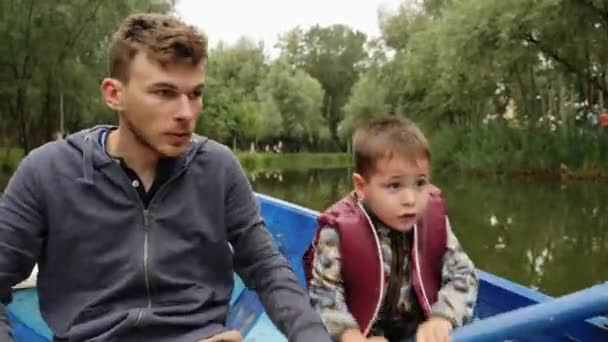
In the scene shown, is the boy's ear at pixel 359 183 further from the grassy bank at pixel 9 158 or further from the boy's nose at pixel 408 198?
the grassy bank at pixel 9 158

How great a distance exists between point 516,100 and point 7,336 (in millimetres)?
26308

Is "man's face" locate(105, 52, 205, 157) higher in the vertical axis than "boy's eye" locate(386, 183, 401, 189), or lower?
higher

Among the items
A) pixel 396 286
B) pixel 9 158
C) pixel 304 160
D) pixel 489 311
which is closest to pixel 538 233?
pixel 489 311

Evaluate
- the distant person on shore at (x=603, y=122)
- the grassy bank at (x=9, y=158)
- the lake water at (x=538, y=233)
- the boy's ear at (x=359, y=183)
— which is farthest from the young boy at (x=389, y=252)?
the grassy bank at (x=9, y=158)

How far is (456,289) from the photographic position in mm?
1678

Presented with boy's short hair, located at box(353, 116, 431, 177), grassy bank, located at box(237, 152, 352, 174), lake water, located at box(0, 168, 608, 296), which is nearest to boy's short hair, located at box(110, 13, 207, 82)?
boy's short hair, located at box(353, 116, 431, 177)

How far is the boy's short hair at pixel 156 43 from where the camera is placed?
1.46m

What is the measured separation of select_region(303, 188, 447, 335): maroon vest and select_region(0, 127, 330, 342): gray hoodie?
0.65 ft

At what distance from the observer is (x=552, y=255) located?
6.22m

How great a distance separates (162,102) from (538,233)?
6708 mm

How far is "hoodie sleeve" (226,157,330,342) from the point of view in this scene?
1456 millimetres

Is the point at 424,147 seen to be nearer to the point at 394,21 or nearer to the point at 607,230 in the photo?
the point at 607,230

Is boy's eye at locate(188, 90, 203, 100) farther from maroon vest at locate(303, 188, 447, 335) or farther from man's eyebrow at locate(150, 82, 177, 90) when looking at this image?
maroon vest at locate(303, 188, 447, 335)

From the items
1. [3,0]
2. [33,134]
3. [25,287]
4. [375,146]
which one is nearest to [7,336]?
[375,146]
